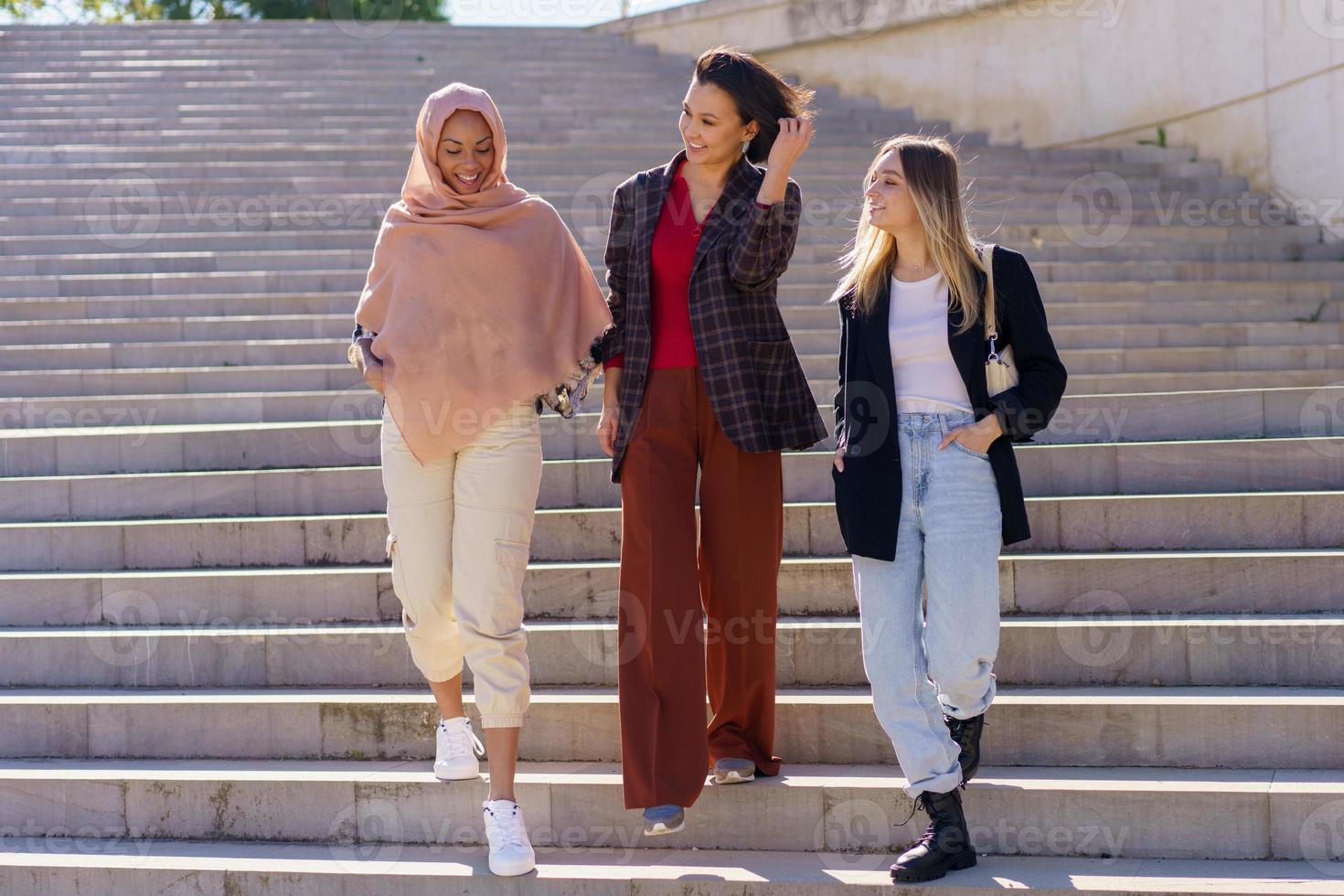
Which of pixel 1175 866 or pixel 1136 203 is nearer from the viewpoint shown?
pixel 1175 866

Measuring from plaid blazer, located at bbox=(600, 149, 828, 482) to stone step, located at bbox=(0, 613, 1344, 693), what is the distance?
3.05 feet

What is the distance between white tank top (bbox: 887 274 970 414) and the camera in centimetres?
345

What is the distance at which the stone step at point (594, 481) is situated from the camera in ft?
16.4

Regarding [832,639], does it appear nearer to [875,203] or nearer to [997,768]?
[997,768]

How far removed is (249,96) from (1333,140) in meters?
8.70

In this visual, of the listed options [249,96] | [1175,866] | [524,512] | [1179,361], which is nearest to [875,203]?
[524,512]

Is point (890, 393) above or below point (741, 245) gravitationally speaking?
below

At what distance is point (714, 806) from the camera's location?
3.79 meters

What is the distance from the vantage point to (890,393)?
11.3 feet
